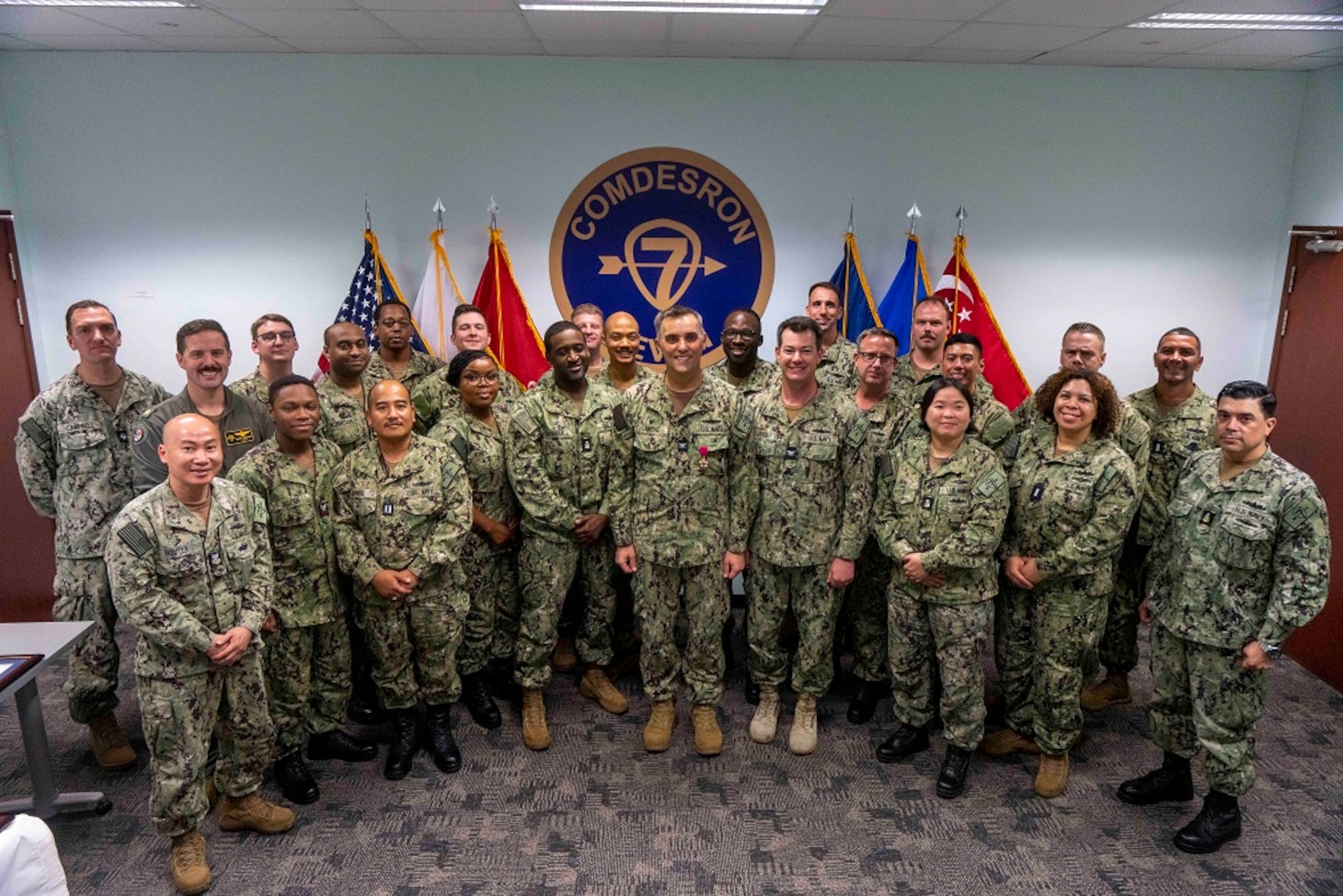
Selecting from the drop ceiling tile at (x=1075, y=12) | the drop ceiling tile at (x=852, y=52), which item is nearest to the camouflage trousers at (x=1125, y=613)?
the drop ceiling tile at (x=1075, y=12)

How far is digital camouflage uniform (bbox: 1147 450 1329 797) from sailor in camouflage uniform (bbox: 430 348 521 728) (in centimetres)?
265

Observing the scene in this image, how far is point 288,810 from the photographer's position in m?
2.99

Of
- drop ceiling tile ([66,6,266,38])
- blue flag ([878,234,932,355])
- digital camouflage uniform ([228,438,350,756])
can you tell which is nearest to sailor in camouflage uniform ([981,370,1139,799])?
blue flag ([878,234,932,355])

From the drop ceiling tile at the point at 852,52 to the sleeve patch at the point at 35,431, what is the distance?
3991 millimetres

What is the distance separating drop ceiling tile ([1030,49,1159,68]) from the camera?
14.4 feet

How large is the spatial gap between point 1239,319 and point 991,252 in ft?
5.34

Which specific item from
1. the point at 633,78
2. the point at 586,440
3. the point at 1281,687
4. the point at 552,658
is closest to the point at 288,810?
the point at 552,658

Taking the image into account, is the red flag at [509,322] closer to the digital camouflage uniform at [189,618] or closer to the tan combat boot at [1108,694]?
the digital camouflage uniform at [189,618]

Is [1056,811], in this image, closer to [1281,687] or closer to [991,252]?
[1281,687]

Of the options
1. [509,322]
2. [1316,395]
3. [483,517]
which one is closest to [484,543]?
[483,517]

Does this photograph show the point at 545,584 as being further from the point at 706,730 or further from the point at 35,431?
the point at 35,431

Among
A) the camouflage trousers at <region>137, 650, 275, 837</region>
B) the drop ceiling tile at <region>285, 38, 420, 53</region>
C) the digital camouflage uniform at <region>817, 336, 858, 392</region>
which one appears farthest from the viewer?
the digital camouflage uniform at <region>817, 336, 858, 392</region>

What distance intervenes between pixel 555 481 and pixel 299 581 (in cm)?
107

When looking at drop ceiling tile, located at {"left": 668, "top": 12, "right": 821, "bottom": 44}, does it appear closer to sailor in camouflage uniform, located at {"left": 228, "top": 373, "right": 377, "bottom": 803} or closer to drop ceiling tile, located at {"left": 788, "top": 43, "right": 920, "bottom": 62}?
drop ceiling tile, located at {"left": 788, "top": 43, "right": 920, "bottom": 62}
